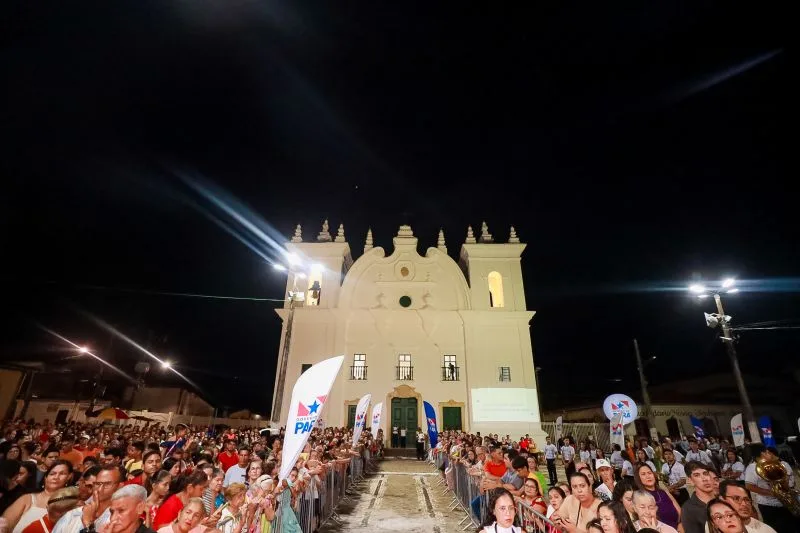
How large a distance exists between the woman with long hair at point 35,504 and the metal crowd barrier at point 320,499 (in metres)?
2.14

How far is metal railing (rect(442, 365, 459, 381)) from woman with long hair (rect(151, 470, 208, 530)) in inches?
879

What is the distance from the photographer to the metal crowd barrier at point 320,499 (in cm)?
554

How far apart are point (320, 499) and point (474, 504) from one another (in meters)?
3.22

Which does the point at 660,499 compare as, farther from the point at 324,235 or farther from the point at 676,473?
the point at 324,235

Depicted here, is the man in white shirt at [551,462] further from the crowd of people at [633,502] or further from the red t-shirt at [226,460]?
the red t-shirt at [226,460]

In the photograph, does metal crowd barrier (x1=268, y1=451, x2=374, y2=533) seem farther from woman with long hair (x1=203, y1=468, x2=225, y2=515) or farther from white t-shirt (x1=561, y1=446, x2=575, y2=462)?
white t-shirt (x1=561, y1=446, x2=575, y2=462)

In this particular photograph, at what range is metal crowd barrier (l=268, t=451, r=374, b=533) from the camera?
554cm

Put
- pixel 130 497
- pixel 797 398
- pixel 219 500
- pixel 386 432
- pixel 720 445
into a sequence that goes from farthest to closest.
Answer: pixel 797 398
pixel 386 432
pixel 720 445
pixel 219 500
pixel 130 497

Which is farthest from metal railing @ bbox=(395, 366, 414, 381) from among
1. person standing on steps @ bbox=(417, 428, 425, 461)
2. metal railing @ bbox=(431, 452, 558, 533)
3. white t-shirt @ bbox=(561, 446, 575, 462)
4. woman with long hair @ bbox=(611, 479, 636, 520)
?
woman with long hair @ bbox=(611, 479, 636, 520)

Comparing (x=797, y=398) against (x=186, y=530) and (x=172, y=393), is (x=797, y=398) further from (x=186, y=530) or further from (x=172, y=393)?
(x=172, y=393)

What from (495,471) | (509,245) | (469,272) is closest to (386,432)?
(469,272)

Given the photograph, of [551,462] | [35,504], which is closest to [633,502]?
[35,504]

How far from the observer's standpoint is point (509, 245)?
29.9m

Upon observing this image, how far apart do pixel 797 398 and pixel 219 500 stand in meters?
37.1
